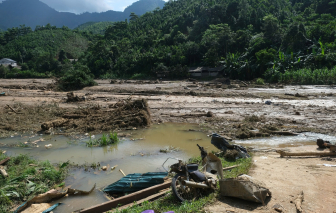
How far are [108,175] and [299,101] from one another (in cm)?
1409

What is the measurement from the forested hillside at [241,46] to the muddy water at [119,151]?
19252 mm

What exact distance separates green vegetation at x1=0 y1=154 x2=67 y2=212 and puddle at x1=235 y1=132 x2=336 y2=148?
6.04 m

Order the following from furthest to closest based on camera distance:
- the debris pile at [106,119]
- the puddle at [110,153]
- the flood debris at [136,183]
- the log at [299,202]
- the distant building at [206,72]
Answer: the distant building at [206,72] → the debris pile at [106,119] → the puddle at [110,153] → the flood debris at [136,183] → the log at [299,202]

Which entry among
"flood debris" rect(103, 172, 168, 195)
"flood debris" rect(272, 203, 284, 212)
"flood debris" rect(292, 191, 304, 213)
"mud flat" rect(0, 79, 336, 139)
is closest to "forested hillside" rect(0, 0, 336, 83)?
"mud flat" rect(0, 79, 336, 139)

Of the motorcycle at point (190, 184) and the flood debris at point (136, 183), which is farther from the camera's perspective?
the flood debris at point (136, 183)

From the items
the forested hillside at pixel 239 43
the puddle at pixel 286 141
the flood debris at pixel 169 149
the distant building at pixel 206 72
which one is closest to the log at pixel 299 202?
the puddle at pixel 286 141

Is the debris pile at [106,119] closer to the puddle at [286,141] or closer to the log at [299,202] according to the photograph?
the puddle at [286,141]

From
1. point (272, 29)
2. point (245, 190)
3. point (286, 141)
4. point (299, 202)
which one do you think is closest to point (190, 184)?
point (245, 190)

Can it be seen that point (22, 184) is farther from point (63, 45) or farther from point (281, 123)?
point (63, 45)

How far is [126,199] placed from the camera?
469 centimetres

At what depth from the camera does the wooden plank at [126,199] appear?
175 inches

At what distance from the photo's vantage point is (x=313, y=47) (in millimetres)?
29125

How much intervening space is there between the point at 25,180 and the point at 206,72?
3136 centimetres

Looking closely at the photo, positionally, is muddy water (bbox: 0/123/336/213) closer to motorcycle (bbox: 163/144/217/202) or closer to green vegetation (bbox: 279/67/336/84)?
motorcycle (bbox: 163/144/217/202)
